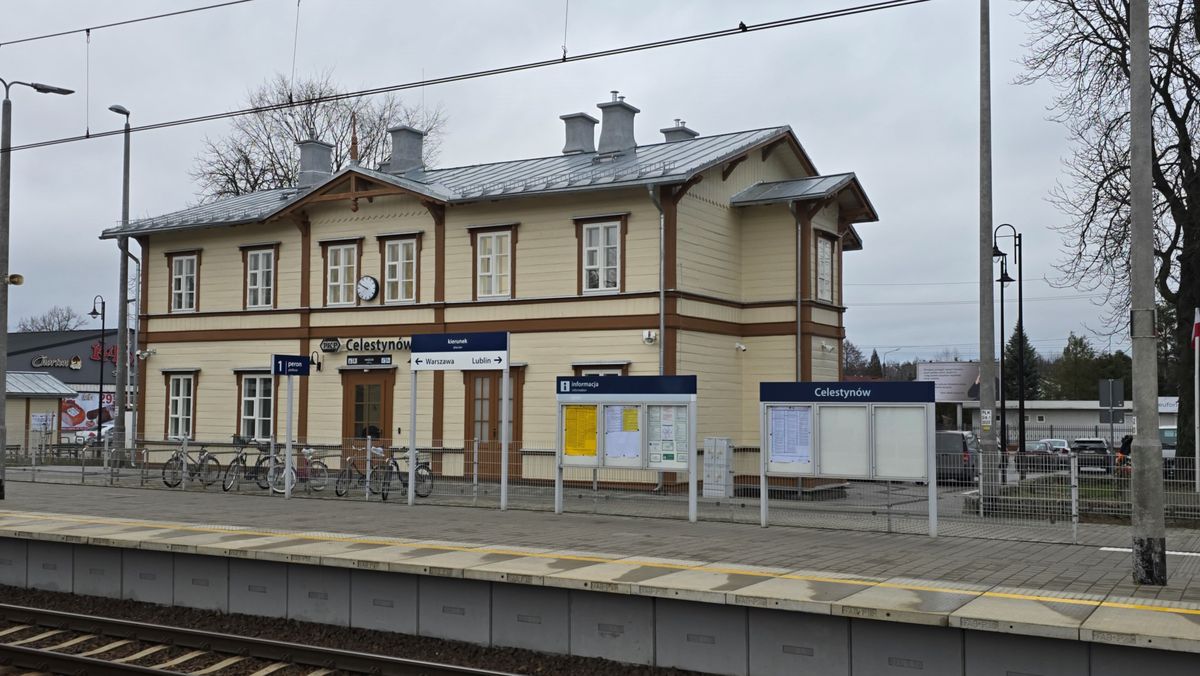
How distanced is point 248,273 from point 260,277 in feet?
1.41

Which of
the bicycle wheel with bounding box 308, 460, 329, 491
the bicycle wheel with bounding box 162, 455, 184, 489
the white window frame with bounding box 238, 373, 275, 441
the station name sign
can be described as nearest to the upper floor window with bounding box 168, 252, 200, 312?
the white window frame with bounding box 238, 373, 275, 441

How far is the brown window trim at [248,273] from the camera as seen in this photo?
31.5 metres

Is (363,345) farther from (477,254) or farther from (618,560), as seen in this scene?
(618,560)

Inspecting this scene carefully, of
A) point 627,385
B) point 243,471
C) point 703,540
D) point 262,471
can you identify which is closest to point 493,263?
point 262,471

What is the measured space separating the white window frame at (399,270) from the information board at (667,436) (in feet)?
38.6

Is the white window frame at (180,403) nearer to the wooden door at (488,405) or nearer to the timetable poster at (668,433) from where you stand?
the wooden door at (488,405)

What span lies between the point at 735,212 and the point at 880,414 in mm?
12021

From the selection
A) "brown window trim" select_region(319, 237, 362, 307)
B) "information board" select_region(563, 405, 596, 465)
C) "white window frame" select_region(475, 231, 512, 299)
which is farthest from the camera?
"brown window trim" select_region(319, 237, 362, 307)

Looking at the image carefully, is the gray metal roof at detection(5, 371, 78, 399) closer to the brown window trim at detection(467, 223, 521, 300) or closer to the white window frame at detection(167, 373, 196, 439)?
the white window frame at detection(167, 373, 196, 439)

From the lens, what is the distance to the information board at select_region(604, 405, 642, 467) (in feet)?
63.1

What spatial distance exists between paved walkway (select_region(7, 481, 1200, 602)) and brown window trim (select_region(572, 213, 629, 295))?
7.16 meters

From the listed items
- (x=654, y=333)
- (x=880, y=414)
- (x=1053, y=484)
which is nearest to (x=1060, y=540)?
(x=1053, y=484)

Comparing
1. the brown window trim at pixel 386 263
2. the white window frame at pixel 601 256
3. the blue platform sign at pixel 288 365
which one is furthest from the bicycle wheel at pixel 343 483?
the white window frame at pixel 601 256

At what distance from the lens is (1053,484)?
55.8ft
